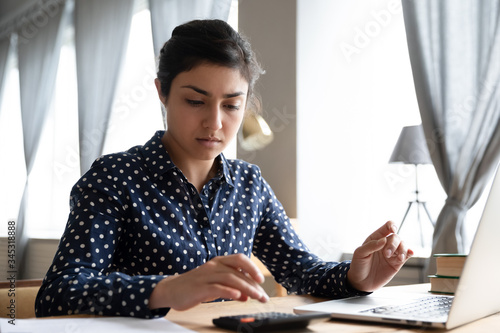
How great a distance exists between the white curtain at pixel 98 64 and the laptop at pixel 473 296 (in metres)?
3.75

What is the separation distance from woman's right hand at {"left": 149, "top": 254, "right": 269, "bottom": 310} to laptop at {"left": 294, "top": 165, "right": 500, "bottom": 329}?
0.19 metres

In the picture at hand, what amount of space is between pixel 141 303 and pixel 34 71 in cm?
497

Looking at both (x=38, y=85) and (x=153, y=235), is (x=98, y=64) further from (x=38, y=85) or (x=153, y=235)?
(x=153, y=235)

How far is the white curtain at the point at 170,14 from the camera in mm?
3773

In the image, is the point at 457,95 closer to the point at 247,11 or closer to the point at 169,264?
the point at 247,11

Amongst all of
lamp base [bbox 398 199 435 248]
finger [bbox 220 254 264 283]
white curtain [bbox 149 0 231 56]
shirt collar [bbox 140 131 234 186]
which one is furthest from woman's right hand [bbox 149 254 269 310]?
white curtain [bbox 149 0 231 56]

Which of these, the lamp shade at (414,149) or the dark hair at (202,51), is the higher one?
the dark hair at (202,51)


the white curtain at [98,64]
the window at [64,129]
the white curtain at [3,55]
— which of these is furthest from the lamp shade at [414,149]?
the white curtain at [3,55]

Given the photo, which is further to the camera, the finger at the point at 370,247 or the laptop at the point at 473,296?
the finger at the point at 370,247

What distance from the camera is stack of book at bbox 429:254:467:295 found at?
1294 millimetres

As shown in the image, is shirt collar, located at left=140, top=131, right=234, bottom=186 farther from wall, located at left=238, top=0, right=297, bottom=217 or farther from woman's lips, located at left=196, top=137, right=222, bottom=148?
wall, located at left=238, top=0, right=297, bottom=217

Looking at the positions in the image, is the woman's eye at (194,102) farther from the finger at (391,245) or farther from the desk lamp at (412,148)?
the desk lamp at (412,148)

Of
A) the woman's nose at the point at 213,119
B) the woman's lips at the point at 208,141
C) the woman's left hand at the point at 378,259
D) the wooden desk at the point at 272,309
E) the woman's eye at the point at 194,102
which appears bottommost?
the wooden desk at the point at 272,309
